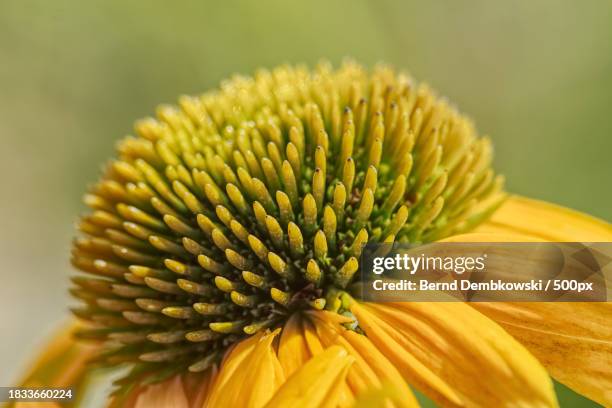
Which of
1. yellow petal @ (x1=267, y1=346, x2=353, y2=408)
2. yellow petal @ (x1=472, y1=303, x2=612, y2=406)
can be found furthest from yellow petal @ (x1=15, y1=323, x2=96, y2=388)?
yellow petal @ (x1=472, y1=303, x2=612, y2=406)

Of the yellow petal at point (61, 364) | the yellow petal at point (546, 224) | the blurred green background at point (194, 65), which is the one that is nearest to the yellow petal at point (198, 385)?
the yellow petal at point (61, 364)

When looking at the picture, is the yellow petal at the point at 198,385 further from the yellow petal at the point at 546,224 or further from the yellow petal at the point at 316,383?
the yellow petal at the point at 546,224

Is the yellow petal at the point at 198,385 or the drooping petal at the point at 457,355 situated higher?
the drooping petal at the point at 457,355

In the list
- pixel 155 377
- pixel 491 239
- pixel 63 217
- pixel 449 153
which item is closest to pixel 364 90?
pixel 449 153

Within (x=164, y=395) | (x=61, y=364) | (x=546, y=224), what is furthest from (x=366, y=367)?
(x=61, y=364)

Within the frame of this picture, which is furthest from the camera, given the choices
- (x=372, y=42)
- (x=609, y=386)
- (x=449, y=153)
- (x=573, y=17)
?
(x=372, y=42)

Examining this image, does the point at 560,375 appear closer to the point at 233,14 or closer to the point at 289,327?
the point at 289,327

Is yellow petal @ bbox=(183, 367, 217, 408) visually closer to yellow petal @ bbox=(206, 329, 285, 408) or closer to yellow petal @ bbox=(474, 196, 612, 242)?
yellow petal @ bbox=(206, 329, 285, 408)
